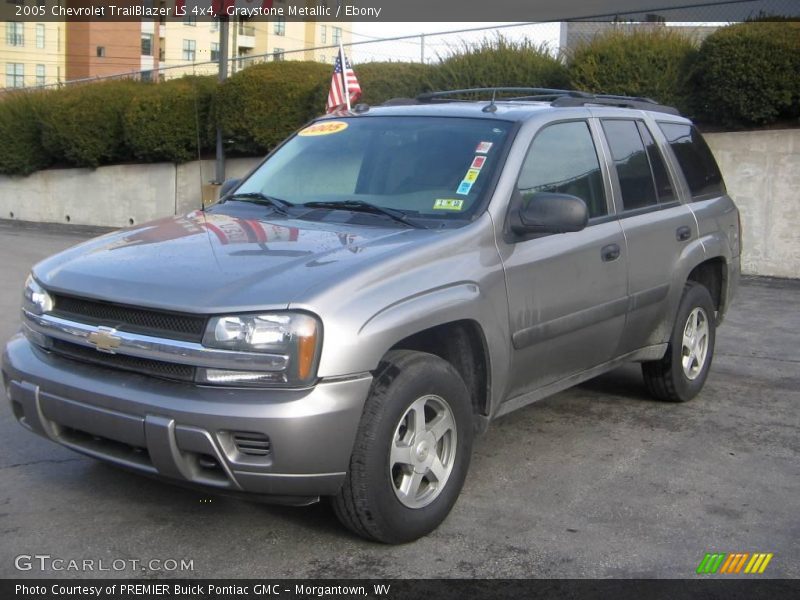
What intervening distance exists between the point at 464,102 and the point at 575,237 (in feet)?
3.64

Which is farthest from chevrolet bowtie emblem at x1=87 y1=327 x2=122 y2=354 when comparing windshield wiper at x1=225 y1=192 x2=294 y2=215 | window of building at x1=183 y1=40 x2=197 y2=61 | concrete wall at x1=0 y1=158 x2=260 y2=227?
window of building at x1=183 y1=40 x2=197 y2=61

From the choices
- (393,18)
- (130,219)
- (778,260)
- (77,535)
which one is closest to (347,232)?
(77,535)

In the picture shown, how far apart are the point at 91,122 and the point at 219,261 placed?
19.0m

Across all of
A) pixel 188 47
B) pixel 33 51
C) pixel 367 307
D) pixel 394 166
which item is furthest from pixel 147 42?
pixel 367 307

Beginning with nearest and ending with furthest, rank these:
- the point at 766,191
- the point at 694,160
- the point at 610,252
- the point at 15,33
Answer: the point at 610,252 → the point at 694,160 → the point at 766,191 → the point at 15,33

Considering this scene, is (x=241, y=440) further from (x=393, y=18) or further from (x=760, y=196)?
(x=393, y=18)

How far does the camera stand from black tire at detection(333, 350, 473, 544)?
12.2 feet

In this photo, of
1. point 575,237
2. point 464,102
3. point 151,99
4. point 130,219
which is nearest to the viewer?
point 575,237

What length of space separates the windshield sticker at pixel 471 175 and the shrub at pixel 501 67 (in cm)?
1035

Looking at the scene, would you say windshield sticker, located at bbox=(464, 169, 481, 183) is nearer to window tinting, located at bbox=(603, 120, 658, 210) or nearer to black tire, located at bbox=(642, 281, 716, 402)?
window tinting, located at bbox=(603, 120, 658, 210)

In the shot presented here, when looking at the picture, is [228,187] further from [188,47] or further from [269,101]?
[188,47]

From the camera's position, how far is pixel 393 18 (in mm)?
20328

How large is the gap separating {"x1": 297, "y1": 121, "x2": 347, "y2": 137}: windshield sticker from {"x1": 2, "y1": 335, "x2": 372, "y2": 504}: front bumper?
86.9 inches

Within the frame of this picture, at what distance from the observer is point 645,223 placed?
5672 mm
